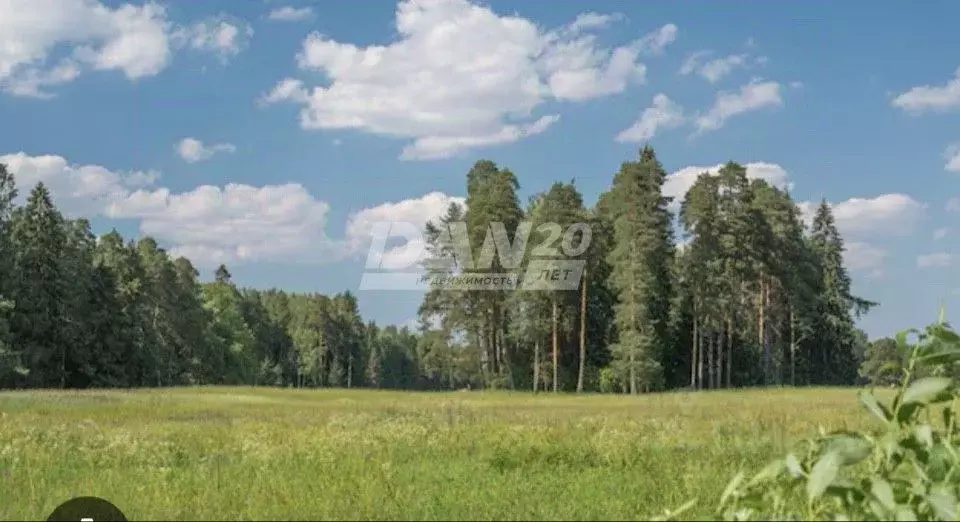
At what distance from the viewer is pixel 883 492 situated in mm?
4043

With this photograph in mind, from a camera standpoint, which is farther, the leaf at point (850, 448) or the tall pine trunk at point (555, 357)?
the tall pine trunk at point (555, 357)

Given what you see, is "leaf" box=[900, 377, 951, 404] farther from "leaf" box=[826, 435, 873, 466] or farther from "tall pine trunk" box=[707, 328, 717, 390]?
"tall pine trunk" box=[707, 328, 717, 390]

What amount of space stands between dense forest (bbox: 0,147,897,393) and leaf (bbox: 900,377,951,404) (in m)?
60.8

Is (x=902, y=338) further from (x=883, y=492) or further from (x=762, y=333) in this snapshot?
(x=762, y=333)

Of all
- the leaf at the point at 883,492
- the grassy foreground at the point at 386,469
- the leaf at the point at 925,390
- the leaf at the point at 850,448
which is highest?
the leaf at the point at 925,390

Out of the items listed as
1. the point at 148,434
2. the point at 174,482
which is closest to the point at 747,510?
the point at 174,482

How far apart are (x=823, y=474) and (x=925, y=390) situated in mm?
748

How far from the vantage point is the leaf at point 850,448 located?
414 centimetres

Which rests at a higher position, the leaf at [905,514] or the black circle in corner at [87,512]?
the leaf at [905,514]

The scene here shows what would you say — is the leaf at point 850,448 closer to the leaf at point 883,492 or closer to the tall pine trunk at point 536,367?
the leaf at point 883,492

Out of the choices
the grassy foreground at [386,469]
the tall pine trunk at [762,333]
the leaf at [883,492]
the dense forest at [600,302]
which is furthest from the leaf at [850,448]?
the tall pine trunk at [762,333]

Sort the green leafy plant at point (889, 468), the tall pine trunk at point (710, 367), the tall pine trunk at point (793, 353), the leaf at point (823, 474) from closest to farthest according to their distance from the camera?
the leaf at point (823, 474)
the green leafy plant at point (889, 468)
the tall pine trunk at point (710, 367)
the tall pine trunk at point (793, 353)

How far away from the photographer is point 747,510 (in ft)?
14.5

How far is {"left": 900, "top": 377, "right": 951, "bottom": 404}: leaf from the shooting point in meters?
4.25
